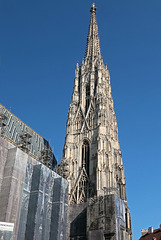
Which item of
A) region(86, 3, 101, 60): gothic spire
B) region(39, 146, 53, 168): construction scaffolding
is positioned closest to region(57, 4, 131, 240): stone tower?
region(86, 3, 101, 60): gothic spire

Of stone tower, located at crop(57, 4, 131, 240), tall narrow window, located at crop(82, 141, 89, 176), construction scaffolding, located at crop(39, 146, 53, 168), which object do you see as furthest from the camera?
tall narrow window, located at crop(82, 141, 89, 176)

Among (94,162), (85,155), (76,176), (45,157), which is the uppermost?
(85,155)

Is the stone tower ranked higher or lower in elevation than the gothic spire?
lower

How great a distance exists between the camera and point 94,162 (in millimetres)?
40281

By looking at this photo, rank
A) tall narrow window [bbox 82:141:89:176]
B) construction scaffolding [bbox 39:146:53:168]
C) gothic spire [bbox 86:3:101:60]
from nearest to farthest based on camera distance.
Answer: construction scaffolding [bbox 39:146:53:168] → tall narrow window [bbox 82:141:89:176] → gothic spire [bbox 86:3:101:60]

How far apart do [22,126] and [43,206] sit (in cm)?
2171

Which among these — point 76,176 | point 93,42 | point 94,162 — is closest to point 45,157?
point 76,176

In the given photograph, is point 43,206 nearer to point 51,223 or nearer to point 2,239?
point 51,223

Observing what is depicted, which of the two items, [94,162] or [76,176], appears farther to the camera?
[76,176]

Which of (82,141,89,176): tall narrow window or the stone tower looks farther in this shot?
(82,141,89,176): tall narrow window

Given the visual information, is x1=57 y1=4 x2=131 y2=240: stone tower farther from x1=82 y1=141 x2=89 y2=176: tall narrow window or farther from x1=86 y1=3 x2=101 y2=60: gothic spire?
x1=86 y1=3 x2=101 y2=60: gothic spire

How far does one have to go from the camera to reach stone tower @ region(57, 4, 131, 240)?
101 ft

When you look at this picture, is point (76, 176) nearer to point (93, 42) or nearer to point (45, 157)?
point (45, 157)

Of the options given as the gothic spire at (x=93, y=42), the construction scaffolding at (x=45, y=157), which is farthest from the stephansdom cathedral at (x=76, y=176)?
the gothic spire at (x=93, y=42)
